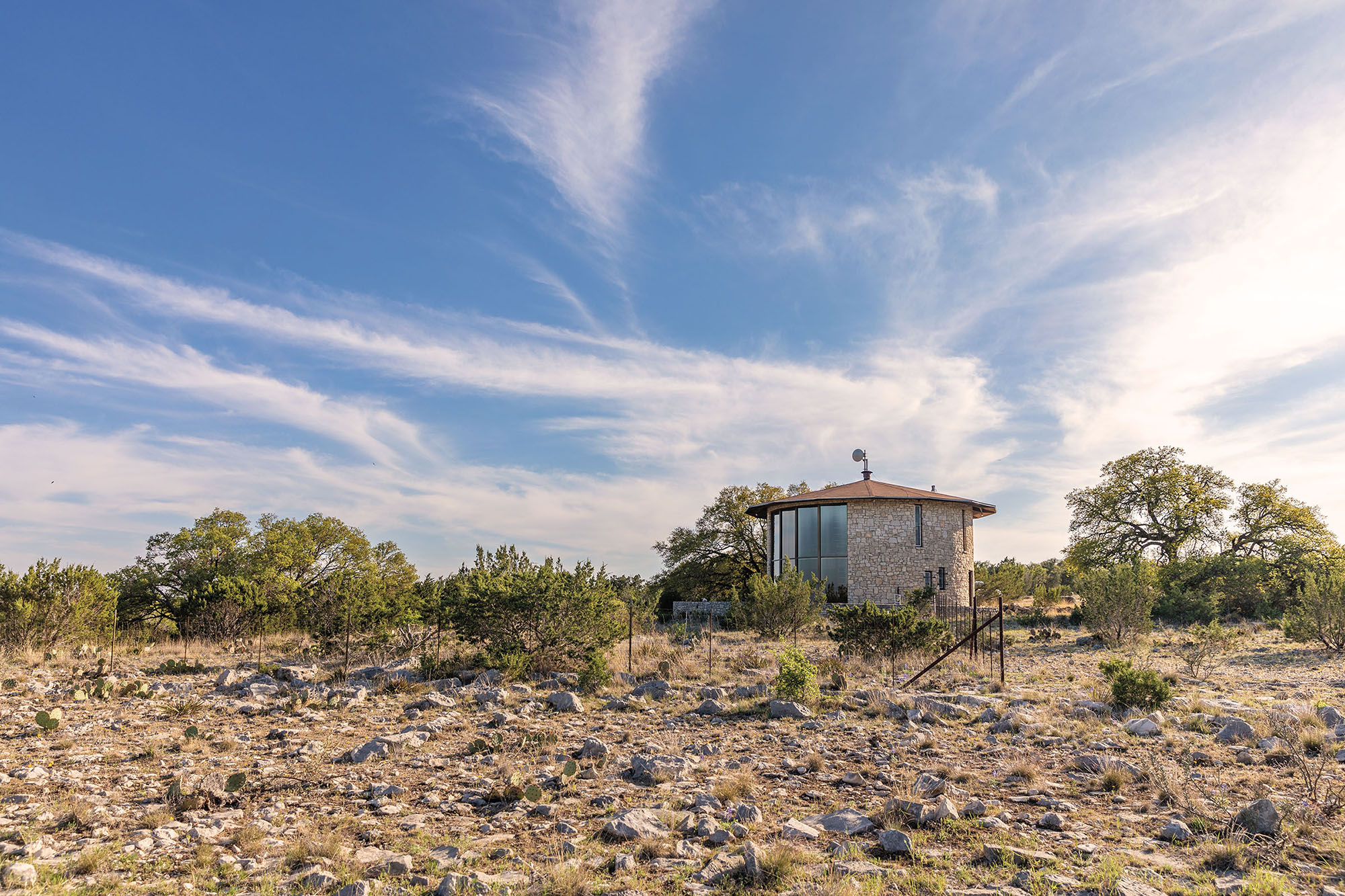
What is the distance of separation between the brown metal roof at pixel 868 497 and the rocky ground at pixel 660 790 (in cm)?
1685

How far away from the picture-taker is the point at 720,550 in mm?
37469

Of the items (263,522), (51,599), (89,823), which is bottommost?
(89,823)

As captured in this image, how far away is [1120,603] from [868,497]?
972cm

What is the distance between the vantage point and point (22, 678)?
12805 mm

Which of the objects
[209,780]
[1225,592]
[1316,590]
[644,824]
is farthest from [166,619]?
[1225,592]

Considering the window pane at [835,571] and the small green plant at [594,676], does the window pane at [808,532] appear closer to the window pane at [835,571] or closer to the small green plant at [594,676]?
the window pane at [835,571]

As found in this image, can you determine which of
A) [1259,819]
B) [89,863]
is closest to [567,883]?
[89,863]

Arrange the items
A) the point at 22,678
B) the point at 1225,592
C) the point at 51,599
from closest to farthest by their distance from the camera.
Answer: the point at 22,678
the point at 51,599
the point at 1225,592

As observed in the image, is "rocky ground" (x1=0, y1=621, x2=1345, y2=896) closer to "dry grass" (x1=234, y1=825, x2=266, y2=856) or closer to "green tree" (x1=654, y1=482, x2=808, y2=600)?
"dry grass" (x1=234, y1=825, x2=266, y2=856)

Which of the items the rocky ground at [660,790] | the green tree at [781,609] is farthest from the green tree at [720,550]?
the rocky ground at [660,790]

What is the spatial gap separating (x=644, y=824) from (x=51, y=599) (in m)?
18.2

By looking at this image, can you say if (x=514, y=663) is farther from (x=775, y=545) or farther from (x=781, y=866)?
(x=775, y=545)

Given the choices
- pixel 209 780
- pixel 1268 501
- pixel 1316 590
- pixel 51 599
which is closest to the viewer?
pixel 209 780

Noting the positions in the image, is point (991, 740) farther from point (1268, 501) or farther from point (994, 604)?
point (1268, 501)
